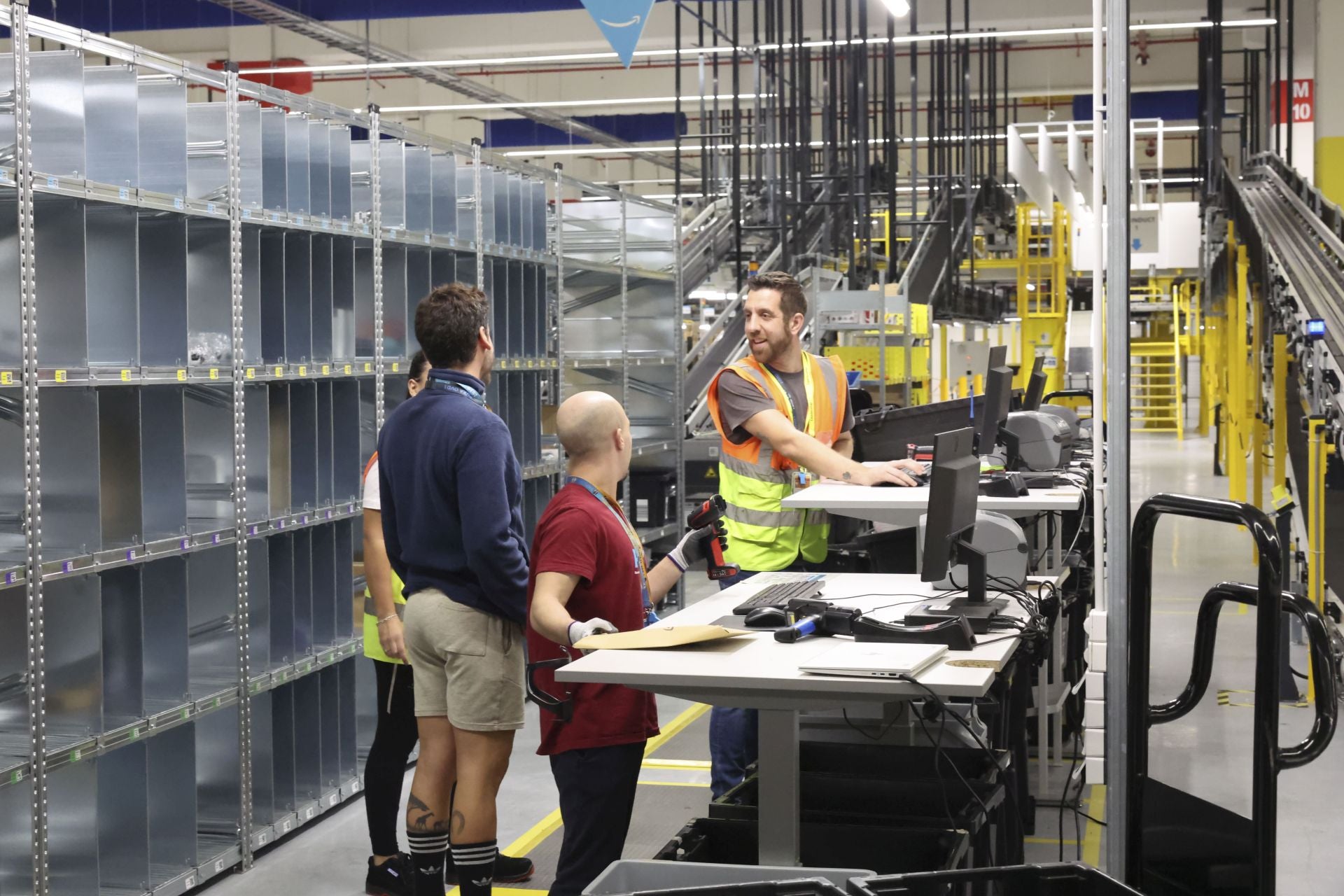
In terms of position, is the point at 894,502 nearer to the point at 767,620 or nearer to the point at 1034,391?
the point at 767,620

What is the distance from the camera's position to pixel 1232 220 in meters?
Result: 14.0

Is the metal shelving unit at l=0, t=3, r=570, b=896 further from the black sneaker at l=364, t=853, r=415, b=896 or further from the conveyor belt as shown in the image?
the conveyor belt

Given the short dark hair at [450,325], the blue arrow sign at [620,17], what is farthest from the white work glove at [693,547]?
the blue arrow sign at [620,17]

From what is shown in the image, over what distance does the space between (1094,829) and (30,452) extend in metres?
3.72

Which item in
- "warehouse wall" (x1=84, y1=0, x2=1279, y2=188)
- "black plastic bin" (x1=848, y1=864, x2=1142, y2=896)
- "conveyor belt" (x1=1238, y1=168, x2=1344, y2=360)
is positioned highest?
"warehouse wall" (x1=84, y1=0, x2=1279, y2=188)

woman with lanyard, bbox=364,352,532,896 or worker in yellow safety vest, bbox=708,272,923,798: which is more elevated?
worker in yellow safety vest, bbox=708,272,923,798

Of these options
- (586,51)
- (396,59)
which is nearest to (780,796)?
(586,51)

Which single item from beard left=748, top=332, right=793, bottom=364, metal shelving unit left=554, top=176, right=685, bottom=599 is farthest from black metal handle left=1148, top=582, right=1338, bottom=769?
metal shelving unit left=554, top=176, right=685, bottom=599

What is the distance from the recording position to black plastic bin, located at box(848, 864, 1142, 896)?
6.46 feet

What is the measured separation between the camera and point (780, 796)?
2.93 meters

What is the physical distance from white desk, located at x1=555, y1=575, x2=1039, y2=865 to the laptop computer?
2cm

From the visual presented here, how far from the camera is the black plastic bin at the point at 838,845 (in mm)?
3041

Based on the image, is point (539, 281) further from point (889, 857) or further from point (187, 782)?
point (889, 857)

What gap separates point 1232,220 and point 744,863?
41.1 feet
